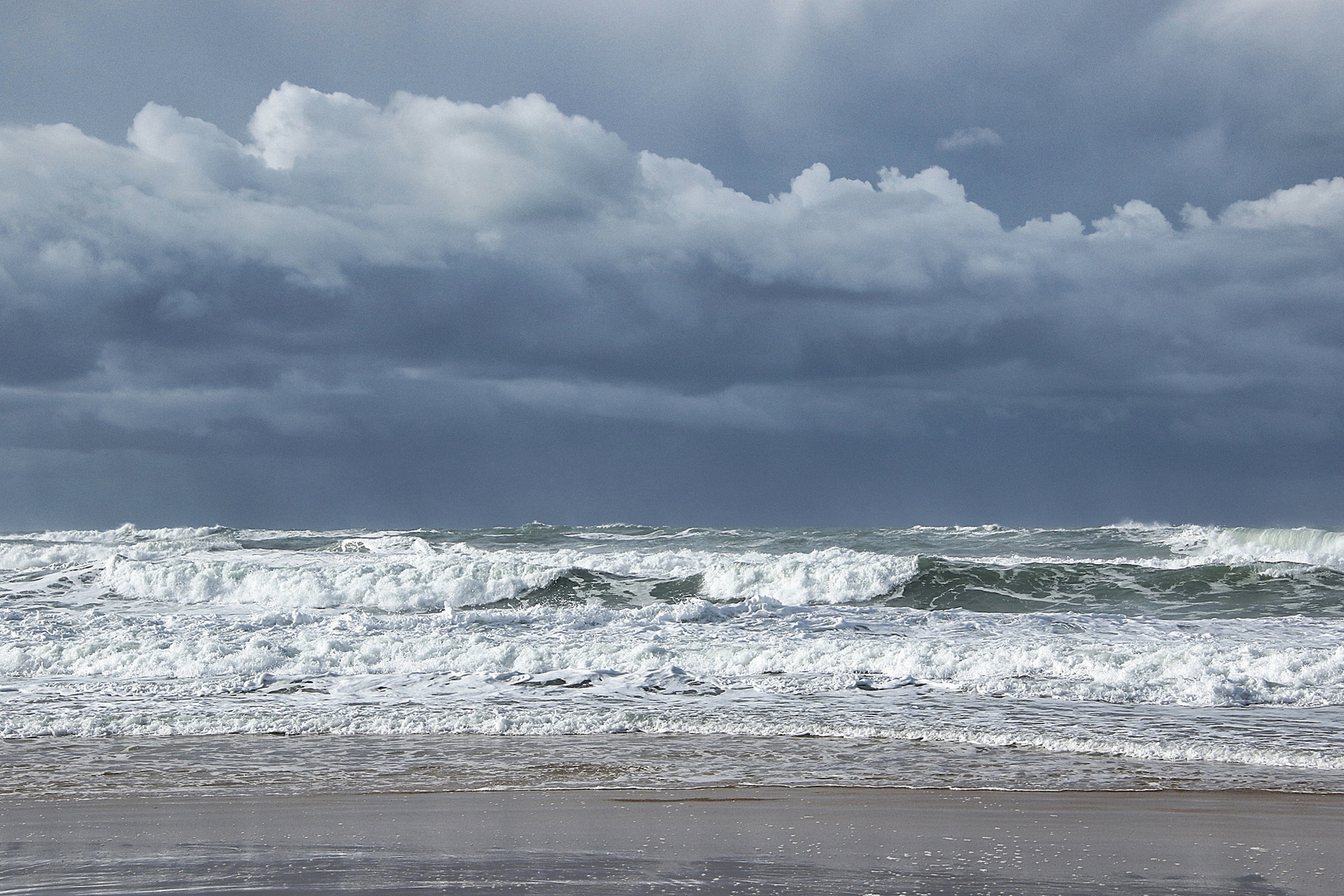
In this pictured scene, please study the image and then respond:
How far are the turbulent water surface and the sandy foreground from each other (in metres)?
0.76

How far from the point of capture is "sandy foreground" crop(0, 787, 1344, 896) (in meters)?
4.80

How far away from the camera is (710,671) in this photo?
38.0 feet

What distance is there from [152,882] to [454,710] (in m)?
5.06

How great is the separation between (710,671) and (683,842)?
19.9 feet

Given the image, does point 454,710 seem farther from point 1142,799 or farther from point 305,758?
point 1142,799

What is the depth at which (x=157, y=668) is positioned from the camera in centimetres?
1202

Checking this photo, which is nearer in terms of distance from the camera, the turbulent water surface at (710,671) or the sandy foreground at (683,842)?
the sandy foreground at (683,842)

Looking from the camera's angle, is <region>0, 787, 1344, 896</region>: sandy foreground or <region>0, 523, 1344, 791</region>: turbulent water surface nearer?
<region>0, 787, 1344, 896</region>: sandy foreground

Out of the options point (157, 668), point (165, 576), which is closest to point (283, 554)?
point (165, 576)

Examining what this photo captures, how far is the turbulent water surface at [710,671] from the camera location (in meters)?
8.02

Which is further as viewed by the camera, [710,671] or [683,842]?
[710,671]

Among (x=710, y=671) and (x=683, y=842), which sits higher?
(x=710, y=671)

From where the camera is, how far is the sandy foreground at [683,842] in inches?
189

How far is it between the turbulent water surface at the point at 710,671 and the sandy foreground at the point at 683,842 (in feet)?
2.49
